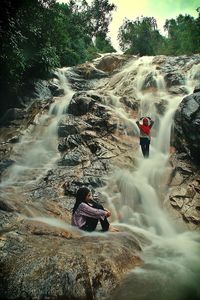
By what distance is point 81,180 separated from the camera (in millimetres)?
12219

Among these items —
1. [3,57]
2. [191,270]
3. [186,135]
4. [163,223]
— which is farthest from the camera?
[3,57]

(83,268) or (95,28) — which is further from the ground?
(95,28)

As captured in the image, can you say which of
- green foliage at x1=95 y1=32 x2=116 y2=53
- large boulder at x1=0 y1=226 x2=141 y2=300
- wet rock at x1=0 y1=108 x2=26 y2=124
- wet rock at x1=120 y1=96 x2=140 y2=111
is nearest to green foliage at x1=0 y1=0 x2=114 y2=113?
wet rock at x1=0 y1=108 x2=26 y2=124

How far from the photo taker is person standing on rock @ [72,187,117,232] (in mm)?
8039

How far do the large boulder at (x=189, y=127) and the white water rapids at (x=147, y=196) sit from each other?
0.82m

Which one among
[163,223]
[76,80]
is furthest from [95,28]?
[163,223]

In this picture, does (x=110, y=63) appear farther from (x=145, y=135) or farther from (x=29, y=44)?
(x=145, y=135)

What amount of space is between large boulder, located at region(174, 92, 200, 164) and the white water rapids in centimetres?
82

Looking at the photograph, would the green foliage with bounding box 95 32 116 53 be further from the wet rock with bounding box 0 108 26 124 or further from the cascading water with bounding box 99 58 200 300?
the cascading water with bounding box 99 58 200 300

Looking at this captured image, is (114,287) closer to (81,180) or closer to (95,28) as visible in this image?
(81,180)

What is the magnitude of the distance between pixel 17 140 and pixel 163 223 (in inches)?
357

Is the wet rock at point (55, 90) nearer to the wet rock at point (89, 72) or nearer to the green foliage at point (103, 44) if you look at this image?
the wet rock at point (89, 72)

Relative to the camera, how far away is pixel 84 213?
8.09 m

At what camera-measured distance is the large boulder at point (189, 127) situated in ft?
44.3
